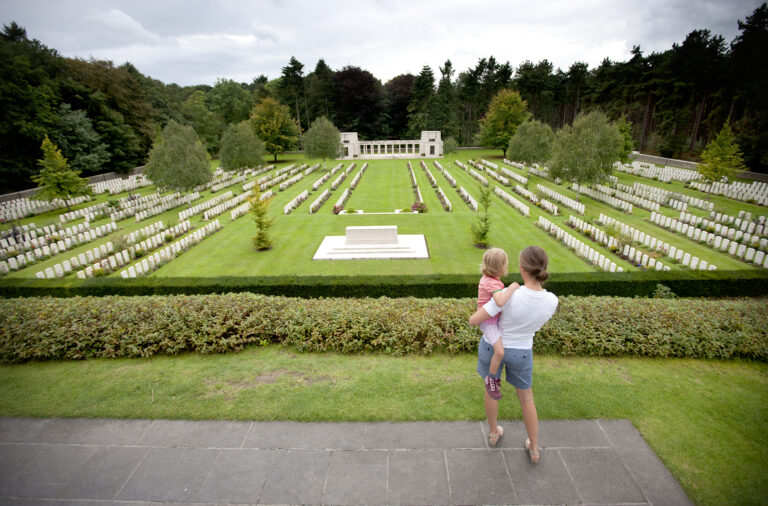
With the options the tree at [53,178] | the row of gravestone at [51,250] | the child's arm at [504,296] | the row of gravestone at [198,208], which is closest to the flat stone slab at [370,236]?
the row of gravestone at [198,208]

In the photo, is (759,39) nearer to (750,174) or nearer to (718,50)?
(718,50)

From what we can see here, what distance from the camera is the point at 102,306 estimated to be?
7.99 metres

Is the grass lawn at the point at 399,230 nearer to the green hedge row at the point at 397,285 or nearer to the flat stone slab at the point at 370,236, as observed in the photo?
the green hedge row at the point at 397,285

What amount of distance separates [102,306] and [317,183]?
30403 mm

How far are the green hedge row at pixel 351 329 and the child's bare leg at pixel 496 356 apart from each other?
285cm

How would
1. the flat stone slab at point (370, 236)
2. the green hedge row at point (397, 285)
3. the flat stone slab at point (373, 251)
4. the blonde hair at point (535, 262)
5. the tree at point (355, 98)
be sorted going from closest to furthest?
the blonde hair at point (535, 262) < the green hedge row at point (397, 285) < the flat stone slab at point (373, 251) < the flat stone slab at point (370, 236) < the tree at point (355, 98)

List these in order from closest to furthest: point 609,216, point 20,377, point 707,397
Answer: point 707,397 → point 20,377 → point 609,216

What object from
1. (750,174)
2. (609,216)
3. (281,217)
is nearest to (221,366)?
(281,217)

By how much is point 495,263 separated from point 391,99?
82.5m

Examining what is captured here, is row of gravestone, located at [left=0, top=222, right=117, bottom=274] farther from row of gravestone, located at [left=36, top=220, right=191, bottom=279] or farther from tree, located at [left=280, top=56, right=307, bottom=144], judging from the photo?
tree, located at [left=280, top=56, right=307, bottom=144]

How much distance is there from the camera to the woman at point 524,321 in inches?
144

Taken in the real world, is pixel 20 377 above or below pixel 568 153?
below

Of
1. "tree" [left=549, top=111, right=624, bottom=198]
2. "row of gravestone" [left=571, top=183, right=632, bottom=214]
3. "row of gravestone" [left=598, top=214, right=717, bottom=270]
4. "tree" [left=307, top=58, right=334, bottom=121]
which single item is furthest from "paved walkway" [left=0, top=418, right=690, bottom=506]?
"tree" [left=307, top=58, right=334, bottom=121]

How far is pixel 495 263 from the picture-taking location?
150 inches
